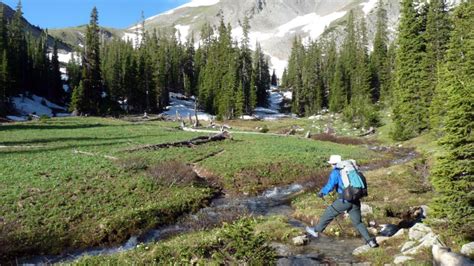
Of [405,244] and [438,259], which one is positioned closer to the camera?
[438,259]

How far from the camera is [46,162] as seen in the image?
26.1 meters

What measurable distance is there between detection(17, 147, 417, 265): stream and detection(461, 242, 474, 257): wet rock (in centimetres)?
264

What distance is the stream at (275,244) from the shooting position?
1154cm

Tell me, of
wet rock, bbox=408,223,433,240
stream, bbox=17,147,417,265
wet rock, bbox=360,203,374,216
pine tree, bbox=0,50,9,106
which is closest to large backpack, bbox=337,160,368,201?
stream, bbox=17,147,417,265

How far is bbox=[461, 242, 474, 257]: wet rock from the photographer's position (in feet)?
31.4

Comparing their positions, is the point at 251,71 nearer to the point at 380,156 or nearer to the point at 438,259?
the point at 380,156

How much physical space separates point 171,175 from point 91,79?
60.7 m

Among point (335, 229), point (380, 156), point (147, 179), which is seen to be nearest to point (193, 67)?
point (380, 156)

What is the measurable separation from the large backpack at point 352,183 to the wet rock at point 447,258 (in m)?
2.40

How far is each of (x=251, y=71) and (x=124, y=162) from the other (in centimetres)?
8518

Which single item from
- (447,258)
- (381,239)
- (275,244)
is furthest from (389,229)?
(447,258)

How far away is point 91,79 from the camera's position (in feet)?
257

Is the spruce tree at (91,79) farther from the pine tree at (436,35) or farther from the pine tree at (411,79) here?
the pine tree at (436,35)

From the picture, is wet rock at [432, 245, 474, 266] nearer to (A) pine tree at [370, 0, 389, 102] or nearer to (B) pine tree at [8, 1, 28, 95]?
(B) pine tree at [8, 1, 28, 95]
